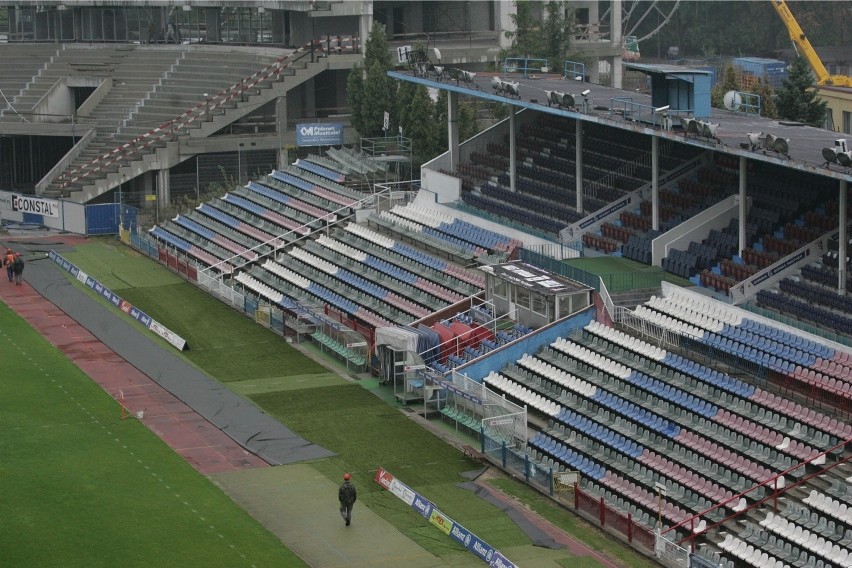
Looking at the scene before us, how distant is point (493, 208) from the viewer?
5903 cm

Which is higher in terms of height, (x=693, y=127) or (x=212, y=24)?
(x=212, y=24)

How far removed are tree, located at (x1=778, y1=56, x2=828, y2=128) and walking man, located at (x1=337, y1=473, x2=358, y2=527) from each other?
107ft

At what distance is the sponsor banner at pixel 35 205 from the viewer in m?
74.2

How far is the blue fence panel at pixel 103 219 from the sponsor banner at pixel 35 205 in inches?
77.5

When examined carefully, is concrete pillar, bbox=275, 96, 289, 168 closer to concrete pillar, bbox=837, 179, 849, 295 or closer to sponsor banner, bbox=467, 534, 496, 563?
concrete pillar, bbox=837, 179, 849, 295

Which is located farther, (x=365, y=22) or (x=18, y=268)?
(x=365, y=22)

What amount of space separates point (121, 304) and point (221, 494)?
69.4 ft

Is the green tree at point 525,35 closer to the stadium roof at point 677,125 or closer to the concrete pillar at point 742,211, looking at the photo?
the stadium roof at point 677,125

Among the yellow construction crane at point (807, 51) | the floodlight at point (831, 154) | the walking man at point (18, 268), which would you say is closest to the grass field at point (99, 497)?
the walking man at point (18, 268)

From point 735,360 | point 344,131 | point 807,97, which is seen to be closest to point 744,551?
point 735,360

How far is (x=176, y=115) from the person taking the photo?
266 feet

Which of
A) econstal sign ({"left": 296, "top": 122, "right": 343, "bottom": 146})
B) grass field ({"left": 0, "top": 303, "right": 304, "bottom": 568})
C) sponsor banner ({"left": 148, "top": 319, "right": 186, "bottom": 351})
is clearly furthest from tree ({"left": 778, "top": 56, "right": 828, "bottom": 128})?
grass field ({"left": 0, "top": 303, "right": 304, "bottom": 568})

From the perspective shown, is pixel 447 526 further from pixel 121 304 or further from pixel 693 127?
pixel 121 304

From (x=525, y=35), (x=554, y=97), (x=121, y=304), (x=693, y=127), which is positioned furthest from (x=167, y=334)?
(x=525, y=35)
